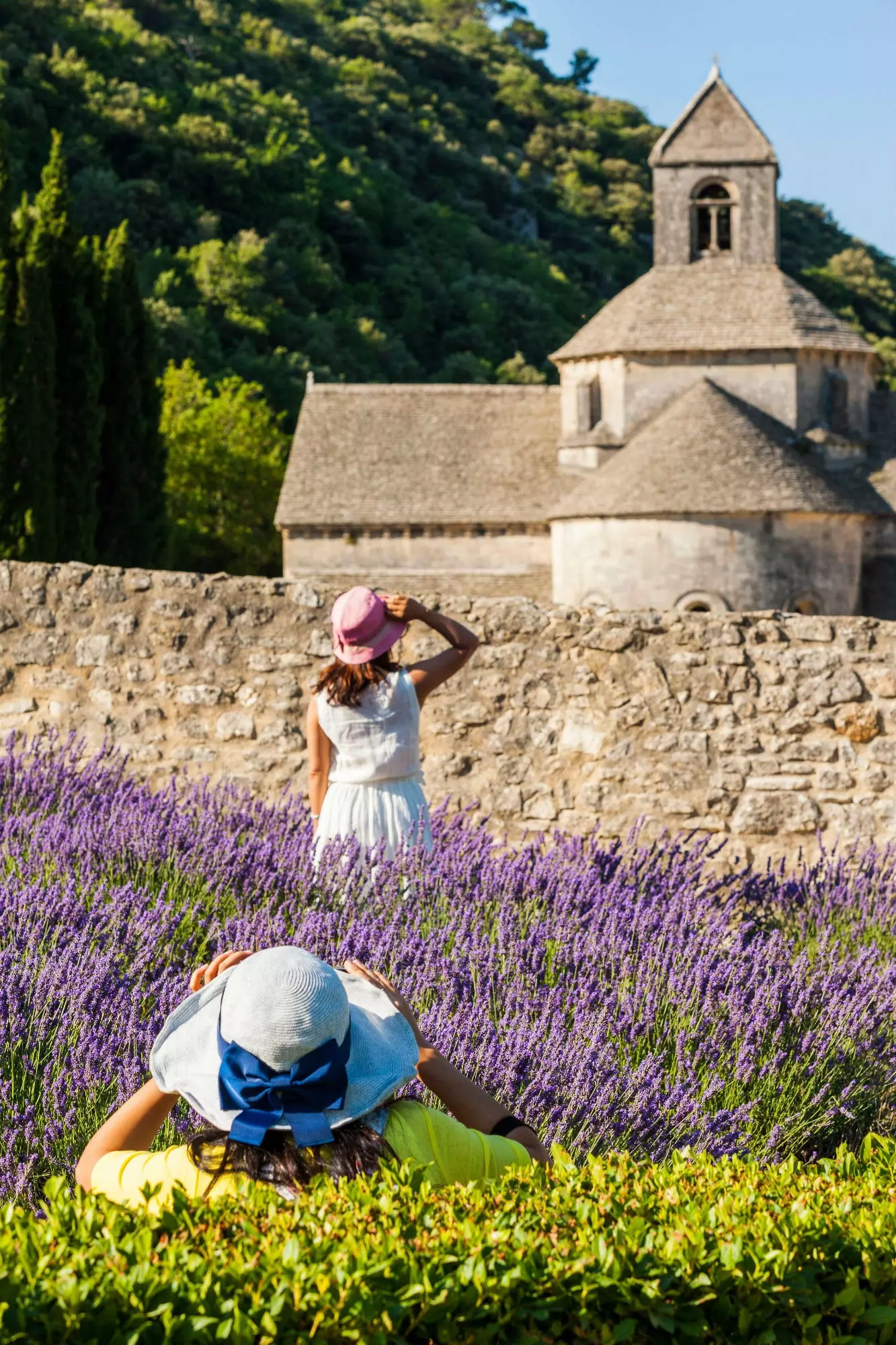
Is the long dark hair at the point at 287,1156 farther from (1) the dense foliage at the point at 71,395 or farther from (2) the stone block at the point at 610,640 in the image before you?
(1) the dense foliage at the point at 71,395

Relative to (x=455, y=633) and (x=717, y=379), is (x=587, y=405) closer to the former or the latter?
(x=717, y=379)

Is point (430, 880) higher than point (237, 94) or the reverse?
the reverse

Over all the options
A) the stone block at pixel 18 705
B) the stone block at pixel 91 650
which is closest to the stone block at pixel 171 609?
the stone block at pixel 91 650

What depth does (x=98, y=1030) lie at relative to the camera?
131 inches

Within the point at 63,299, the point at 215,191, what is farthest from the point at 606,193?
the point at 63,299

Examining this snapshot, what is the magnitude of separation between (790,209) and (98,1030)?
93.4 m

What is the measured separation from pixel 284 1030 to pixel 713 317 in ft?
99.7

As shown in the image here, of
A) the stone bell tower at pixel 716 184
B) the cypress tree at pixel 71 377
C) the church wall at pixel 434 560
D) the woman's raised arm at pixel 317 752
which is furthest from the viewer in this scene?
the stone bell tower at pixel 716 184

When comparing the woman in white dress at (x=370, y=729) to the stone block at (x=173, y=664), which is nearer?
the woman in white dress at (x=370, y=729)

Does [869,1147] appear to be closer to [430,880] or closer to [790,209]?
[430,880]

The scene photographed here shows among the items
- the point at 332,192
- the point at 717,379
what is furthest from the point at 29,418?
the point at 332,192

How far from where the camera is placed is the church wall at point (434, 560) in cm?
3086

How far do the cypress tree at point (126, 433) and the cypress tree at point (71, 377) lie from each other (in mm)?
1588

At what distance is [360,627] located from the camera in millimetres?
4793
